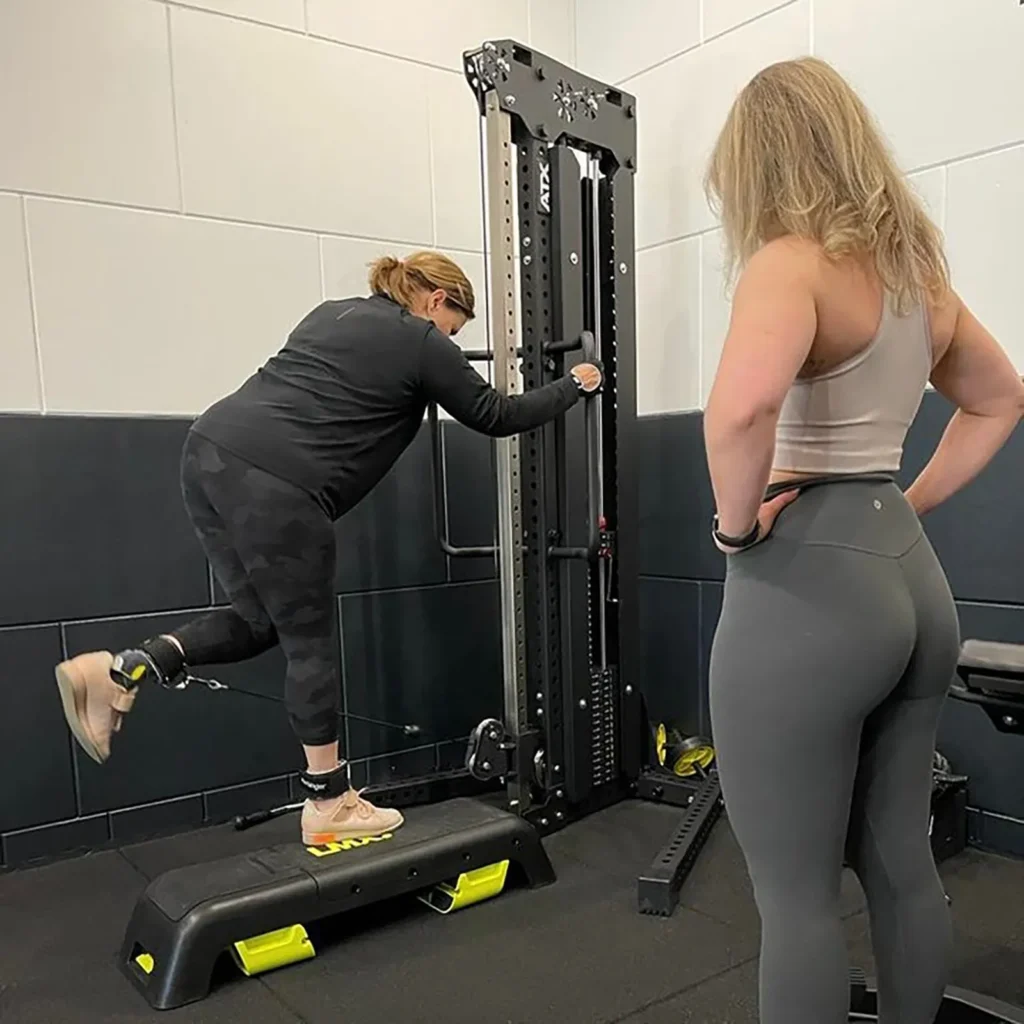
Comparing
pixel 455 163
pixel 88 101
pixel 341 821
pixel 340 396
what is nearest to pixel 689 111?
pixel 455 163

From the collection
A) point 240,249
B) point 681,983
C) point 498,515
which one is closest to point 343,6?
point 240,249

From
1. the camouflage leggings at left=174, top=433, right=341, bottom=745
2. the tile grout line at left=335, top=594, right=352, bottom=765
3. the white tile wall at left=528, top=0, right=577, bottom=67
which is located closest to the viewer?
the camouflage leggings at left=174, top=433, right=341, bottom=745

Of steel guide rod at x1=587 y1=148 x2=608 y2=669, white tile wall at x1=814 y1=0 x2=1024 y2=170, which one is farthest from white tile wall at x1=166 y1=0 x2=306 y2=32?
white tile wall at x1=814 y1=0 x2=1024 y2=170

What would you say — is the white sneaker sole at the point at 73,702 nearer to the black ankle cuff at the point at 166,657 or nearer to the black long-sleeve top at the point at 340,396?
the black ankle cuff at the point at 166,657

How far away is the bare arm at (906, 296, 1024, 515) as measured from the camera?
131 cm

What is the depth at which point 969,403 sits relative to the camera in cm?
140

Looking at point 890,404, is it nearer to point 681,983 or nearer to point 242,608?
point 681,983

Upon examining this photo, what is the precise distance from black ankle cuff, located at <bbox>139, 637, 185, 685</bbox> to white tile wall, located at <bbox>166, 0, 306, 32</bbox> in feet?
5.79

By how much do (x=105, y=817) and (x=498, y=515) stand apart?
1342 millimetres

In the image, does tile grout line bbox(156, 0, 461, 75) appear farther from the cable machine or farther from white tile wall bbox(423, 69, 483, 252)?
the cable machine

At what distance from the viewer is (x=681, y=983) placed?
176 cm

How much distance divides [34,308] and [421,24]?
1.54m

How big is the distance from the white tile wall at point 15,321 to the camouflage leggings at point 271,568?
1.92 ft

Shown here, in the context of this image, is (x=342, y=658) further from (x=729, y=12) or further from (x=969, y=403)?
(x=729, y=12)
